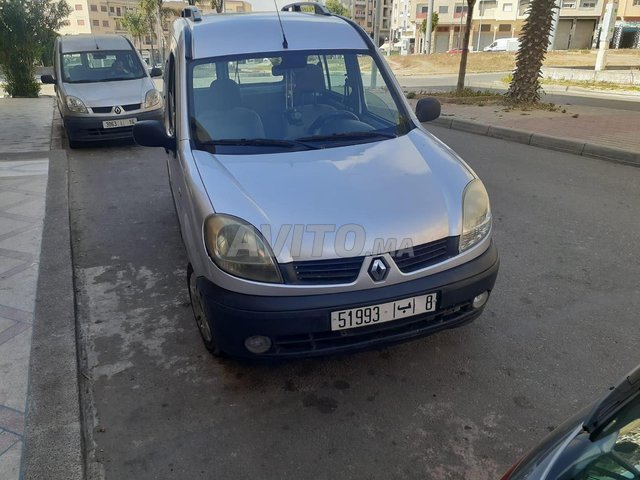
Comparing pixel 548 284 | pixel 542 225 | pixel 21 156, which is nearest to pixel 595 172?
pixel 542 225

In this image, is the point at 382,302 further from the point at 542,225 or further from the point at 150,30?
the point at 150,30

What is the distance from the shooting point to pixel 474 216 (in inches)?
116

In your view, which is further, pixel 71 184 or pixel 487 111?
pixel 487 111

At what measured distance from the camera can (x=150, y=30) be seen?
69938mm

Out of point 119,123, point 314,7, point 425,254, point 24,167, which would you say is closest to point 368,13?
point 119,123

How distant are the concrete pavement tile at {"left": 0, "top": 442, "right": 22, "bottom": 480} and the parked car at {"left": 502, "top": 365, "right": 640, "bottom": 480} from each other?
213cm

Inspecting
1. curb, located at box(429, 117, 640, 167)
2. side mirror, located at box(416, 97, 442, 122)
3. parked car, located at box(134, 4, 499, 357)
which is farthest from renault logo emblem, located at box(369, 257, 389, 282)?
curb, located at box(429, 117, 640, 167)

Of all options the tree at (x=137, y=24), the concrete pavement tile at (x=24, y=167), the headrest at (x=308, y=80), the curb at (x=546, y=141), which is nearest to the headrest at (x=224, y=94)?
the headrest at (x=308, y=80)

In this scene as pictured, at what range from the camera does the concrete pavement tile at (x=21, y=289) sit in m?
3.77

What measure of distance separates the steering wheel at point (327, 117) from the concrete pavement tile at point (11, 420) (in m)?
2.37

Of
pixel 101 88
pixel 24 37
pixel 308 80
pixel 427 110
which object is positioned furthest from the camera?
pixel 24 37

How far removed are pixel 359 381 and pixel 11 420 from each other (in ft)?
5.99

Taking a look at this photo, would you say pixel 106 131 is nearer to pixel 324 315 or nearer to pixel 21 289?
pixel 21 289

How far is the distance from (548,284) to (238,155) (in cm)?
258
